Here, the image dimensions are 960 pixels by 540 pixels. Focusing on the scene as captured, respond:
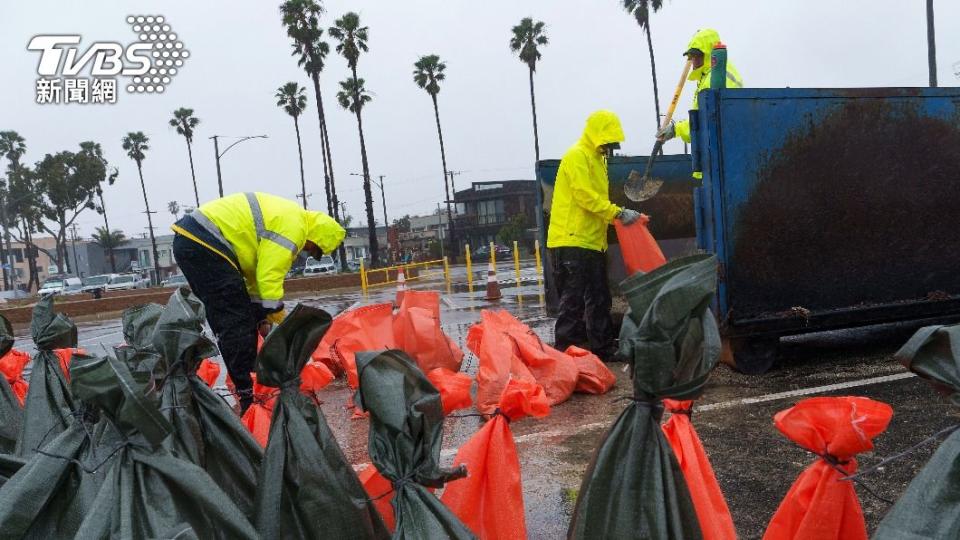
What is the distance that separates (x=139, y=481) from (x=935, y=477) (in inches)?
67.0

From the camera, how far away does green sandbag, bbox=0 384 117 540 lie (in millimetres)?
1818

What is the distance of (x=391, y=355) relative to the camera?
1973 millimetres

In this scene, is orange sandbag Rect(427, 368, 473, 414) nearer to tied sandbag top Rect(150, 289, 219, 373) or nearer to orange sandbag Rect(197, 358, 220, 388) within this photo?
tied sandbag top Rect(150, 289, 219, 373)

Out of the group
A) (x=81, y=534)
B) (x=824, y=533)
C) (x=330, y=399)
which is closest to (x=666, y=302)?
(x=824, y=533)

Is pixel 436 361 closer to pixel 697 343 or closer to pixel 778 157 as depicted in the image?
pixel 778 157

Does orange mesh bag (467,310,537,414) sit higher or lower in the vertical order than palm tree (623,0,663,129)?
lower

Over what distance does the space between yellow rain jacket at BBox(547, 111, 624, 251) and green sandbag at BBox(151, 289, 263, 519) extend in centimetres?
353

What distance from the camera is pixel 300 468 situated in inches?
84.6

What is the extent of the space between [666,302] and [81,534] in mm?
1433

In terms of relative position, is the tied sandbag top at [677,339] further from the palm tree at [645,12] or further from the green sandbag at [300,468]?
the palm tree at [645,12]

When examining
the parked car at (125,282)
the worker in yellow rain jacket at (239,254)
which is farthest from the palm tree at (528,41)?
the worker in yellow rain jacket at (239,254)

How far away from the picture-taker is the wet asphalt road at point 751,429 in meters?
2.85

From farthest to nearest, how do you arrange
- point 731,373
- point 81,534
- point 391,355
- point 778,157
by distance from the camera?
1. point 731,373
2. point 778,157
3. point 391,355
4. point 81,534

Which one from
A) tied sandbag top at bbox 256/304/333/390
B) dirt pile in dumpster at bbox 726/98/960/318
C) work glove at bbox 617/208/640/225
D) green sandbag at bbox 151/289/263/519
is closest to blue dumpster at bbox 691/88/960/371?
dirt pile in dumpster at bbox 726/98/960/318
